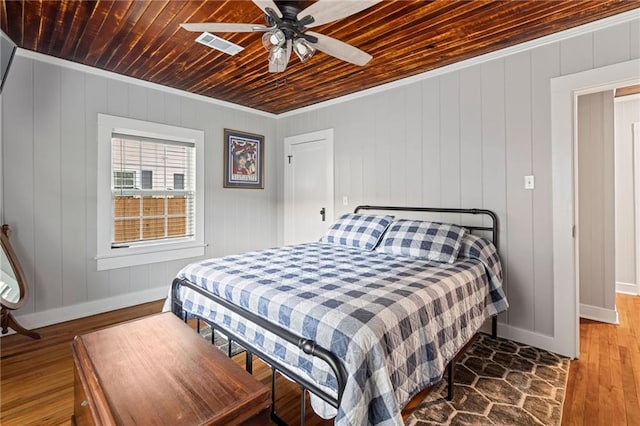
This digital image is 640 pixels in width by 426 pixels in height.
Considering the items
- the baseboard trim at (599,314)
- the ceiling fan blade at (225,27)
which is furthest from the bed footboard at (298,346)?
the baseboard trim at (599,314)

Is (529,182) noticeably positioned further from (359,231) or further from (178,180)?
(178,180)

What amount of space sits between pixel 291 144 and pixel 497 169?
9.39 feet

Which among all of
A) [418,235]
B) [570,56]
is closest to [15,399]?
[418,235]

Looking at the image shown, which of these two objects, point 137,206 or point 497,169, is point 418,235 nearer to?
point 497,169

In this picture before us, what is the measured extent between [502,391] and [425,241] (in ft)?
3.69

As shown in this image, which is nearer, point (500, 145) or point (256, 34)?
point (256, 34)

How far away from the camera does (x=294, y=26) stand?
1.82 metres

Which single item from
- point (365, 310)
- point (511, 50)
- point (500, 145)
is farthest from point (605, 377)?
point (511, 50)

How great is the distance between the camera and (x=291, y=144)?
464 cm

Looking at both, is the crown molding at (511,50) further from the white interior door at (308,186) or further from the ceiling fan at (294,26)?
the ceiling fan at (294,26)

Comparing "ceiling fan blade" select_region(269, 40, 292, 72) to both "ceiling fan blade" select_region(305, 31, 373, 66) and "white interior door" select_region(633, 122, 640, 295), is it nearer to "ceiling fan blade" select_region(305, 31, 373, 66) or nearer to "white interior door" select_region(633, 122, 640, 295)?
"ceiling fan blade" select_region(305, 31, 373, 66)

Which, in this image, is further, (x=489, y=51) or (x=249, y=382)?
Result: (x=489, y=51)

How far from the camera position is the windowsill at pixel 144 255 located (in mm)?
3264

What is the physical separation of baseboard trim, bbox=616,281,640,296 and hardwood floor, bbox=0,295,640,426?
1.06 meters
